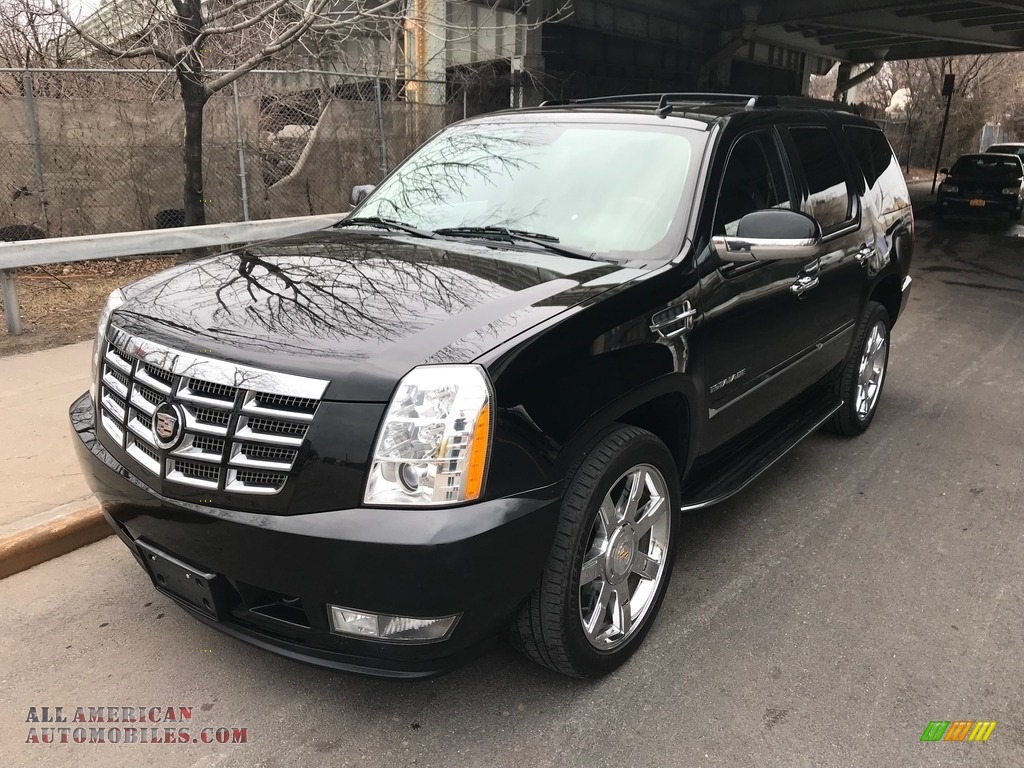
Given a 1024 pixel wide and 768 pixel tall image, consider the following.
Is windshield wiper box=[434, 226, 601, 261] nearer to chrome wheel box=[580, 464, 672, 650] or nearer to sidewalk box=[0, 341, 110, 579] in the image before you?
chrome wheel box=[580, 464, 672, 650]

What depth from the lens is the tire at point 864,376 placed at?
5.04 meters

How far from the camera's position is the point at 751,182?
3688mm

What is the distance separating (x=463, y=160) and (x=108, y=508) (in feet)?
7.35

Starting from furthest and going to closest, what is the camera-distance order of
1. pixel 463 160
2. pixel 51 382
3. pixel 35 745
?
pixel 51 382, pixel 463 160, pixel 35 745

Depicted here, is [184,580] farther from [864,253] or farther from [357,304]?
[864,253]

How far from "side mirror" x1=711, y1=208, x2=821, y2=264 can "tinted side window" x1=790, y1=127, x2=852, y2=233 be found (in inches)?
39.9

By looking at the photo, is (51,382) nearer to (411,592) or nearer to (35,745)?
(35,745)

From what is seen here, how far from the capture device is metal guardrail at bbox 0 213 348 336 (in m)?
6.50

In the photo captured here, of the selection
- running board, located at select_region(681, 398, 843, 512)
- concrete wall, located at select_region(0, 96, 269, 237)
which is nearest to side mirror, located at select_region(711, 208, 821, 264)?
running board, located at select_region(681, 398, 843, 512)

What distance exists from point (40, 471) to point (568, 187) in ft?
10.2

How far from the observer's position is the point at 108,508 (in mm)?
2834

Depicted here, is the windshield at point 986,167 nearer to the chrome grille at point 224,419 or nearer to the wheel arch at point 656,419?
the wheel arch at point 656,419

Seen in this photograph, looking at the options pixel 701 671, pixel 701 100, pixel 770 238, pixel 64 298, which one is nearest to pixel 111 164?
pixel 64 298

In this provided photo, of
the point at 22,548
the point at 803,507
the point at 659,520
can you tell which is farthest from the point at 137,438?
the point at 803,507
